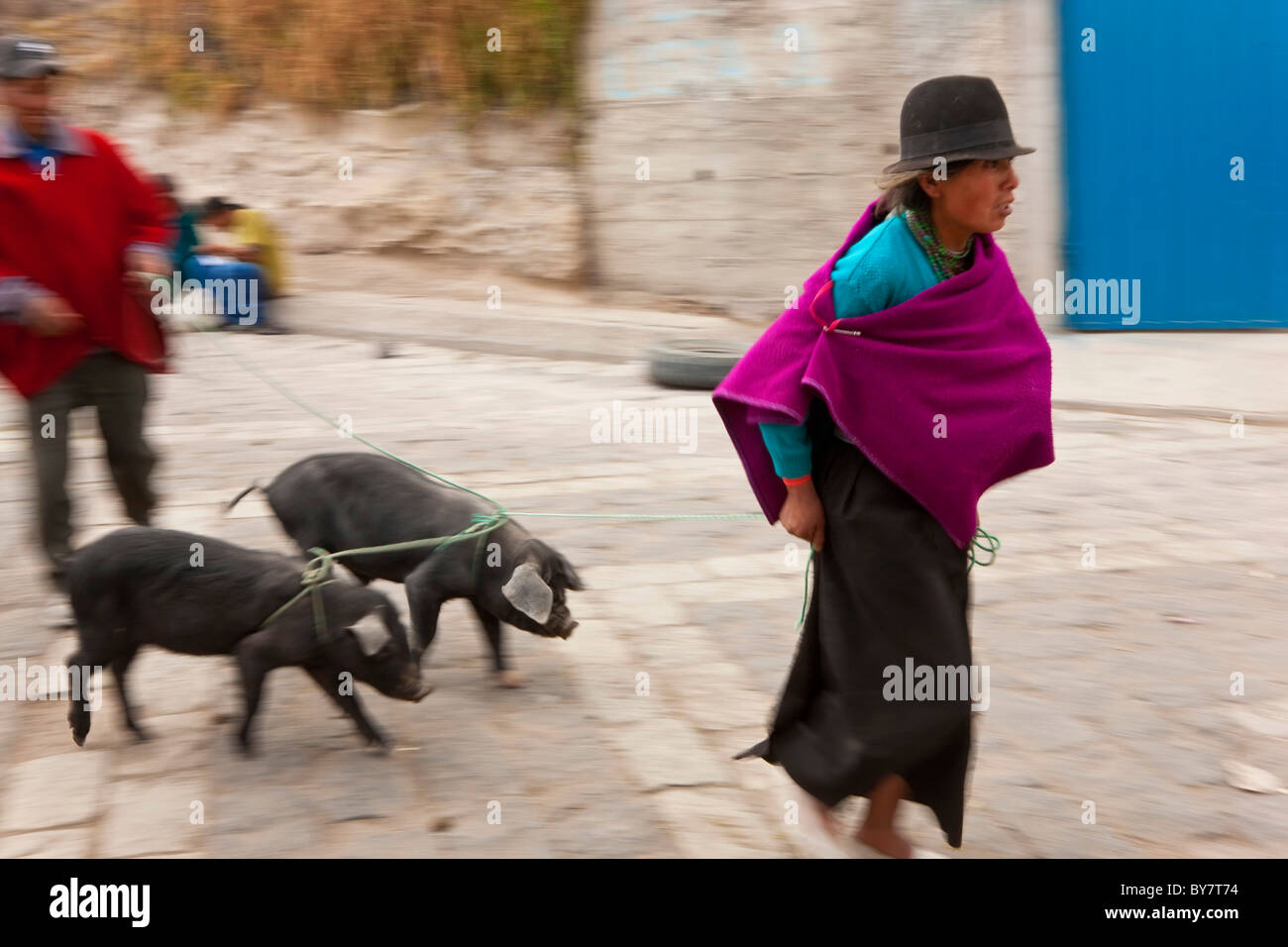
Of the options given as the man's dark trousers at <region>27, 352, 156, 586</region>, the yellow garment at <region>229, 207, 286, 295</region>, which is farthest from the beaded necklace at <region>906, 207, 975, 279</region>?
the yellow garment at <region>229, 207, 286, 295</region>

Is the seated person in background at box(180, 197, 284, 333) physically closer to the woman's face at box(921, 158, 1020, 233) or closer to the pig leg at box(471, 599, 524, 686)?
the pig leg at box(471, 599, 524, 686)

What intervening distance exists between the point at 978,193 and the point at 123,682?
263 centimetres

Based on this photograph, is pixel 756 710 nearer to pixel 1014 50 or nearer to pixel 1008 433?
pixel 1008 433

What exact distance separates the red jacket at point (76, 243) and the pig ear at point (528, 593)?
1.76 m

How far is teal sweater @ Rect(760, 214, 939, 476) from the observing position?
280 centimetres

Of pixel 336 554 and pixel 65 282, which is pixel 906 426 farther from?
pixel 65 282

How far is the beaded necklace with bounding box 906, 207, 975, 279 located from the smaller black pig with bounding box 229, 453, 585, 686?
1552 mm

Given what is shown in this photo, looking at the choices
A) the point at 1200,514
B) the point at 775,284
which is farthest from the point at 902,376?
the point at 775,284

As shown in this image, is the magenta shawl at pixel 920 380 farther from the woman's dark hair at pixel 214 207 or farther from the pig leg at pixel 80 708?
the woman's dark hair at pixel 214 207

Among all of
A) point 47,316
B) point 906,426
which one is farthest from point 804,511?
point 47,316

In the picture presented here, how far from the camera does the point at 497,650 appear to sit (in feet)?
13.7

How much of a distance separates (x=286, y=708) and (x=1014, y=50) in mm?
8717

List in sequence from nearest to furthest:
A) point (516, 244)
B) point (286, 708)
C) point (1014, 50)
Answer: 1. point (286, 708)
2. point (1014, 50)
3. point (516, 244)

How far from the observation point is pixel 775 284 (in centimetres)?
1119
